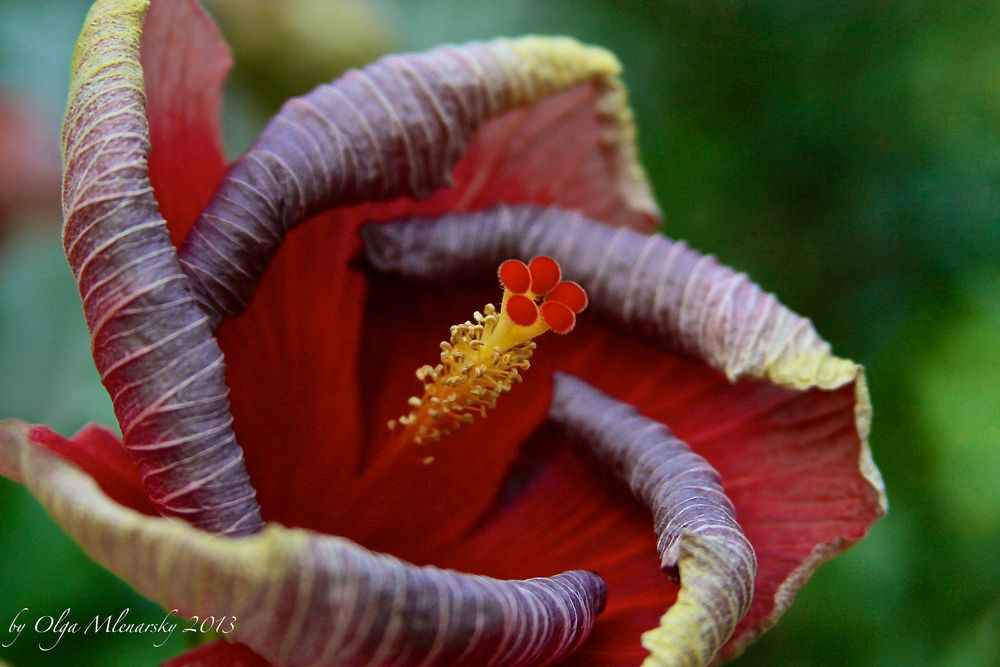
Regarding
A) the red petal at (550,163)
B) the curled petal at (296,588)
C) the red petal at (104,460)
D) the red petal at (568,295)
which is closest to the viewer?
the curled petal at (296,588)

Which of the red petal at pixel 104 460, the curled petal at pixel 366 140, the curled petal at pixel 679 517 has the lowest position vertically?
the curled petal at pixel 679 517

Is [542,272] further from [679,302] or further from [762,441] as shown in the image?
[762,441]

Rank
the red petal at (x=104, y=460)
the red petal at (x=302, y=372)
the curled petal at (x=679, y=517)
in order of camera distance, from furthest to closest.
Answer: the red petal at (x=302, y=372) → the red petal at (x=104, y=460) → the curled petal at (x=679, y=517)

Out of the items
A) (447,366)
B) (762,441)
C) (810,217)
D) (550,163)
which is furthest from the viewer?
(810,217)

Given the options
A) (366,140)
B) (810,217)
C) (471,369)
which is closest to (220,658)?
(471,369)

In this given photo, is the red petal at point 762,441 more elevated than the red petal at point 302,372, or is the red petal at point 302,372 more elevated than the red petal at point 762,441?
the red petal at point 302,372

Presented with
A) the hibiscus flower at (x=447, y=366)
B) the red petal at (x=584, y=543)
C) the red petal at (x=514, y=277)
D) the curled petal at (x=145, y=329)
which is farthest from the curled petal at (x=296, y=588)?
the red petal at (x=514, y=277)

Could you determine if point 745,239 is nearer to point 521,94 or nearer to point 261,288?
point 521,94

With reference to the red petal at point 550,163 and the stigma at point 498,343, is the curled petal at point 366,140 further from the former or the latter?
the stigma at point 498,343
